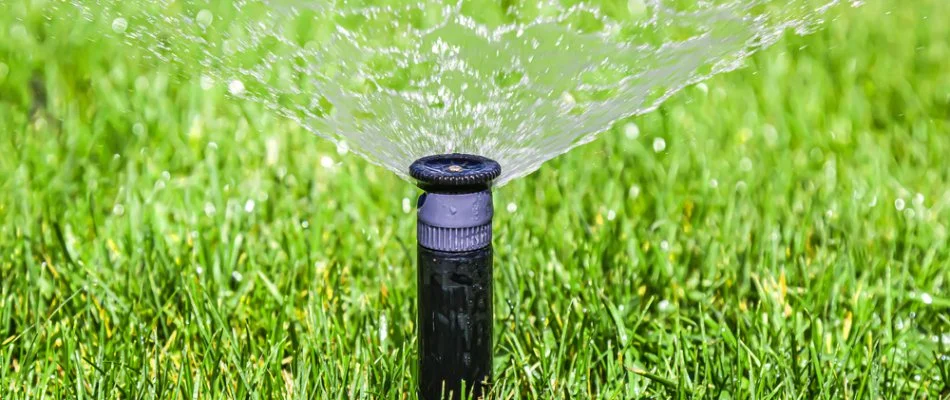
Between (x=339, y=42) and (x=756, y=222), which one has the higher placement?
(x=339, y=42)

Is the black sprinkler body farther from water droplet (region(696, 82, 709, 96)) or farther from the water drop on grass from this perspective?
water droplet (region(696, 82, 709, 96))

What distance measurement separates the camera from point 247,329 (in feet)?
7.68

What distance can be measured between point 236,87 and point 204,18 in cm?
114

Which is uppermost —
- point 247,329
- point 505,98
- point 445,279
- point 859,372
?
point 505,98

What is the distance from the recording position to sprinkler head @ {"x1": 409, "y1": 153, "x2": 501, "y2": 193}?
166 centimetres

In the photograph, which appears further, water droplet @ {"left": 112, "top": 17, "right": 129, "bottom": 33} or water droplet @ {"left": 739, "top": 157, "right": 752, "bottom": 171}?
water droplet @ {"left": 112, "top": 17, "right": 129, "bottom": 33}

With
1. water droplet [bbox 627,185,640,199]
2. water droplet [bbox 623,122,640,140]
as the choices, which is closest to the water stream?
water droplet [bbox 623,122,640,140]

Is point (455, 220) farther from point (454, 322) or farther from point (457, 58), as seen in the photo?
point (457, 58)

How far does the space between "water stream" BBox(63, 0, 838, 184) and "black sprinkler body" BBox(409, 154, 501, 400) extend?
9.3 inches

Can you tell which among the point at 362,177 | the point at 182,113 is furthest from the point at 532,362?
the point at 182,113

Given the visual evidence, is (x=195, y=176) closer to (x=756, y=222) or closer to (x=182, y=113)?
(x=182, y=113)

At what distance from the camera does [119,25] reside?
188 inches

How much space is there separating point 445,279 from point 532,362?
70 cm

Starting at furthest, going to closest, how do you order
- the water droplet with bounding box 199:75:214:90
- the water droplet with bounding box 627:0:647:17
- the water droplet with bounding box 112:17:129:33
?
the water droplet with bounding box 627:0:647:17
the water droplet with bounding box 112:17:129:33
the water droplet with bounding box 199:75:214:90
